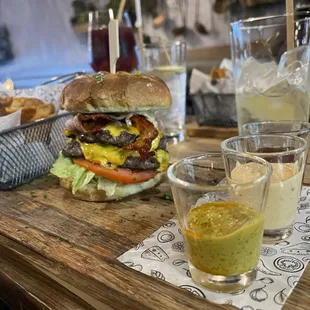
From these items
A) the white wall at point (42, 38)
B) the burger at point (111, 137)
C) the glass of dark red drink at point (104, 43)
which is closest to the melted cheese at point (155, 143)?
the burger at point (111, 137)

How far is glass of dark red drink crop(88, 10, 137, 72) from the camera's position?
2203 mm

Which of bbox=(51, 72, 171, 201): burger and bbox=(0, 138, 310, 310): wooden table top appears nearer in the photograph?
bbox=(0, 138, 310, 310): wooden table top

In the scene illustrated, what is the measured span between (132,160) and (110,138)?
0.11m

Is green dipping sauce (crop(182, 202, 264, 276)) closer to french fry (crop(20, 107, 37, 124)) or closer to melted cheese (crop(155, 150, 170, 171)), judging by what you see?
melted cheese (crop(155, 150, 170, 171))

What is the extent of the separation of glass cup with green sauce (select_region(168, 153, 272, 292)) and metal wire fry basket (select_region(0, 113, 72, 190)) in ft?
2.70

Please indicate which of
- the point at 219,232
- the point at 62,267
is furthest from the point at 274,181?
the point at 62,267

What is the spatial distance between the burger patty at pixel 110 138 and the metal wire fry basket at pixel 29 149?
0.31m

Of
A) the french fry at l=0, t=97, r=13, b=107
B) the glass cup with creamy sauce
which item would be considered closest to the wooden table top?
the glass cup with creamy sauce

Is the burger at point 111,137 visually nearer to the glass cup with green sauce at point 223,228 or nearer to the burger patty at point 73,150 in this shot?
the burger patty at point 73,150

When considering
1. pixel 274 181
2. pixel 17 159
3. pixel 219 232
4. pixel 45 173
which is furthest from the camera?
pixel 45 173

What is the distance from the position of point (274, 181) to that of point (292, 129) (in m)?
0.27

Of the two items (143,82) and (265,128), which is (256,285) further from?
(143,82)

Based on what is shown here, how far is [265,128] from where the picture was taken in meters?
1.13

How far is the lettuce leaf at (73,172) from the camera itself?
4.11ft
